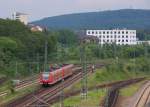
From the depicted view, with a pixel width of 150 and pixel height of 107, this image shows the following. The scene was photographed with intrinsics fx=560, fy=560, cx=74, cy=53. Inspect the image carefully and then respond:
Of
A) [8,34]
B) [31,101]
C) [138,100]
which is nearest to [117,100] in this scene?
[138,100]

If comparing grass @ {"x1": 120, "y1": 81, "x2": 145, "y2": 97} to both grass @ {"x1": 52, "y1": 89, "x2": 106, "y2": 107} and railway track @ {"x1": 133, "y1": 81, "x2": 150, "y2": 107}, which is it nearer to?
railway track @ {"x1": 133, "y1": 81, "x2": 150, "y2": 107}

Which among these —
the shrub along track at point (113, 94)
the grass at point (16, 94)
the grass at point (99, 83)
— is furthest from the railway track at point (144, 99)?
the grass at point (16, 94)

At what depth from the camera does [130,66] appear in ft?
319

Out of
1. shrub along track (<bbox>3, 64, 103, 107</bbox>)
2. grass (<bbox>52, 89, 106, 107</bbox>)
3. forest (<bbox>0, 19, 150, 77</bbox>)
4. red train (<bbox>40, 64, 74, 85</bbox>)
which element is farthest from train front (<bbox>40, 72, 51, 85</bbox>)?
forest (<bbox>0, 19, 150, 77</bbox>)

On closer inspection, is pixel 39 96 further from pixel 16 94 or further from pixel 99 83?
pixel 99 83

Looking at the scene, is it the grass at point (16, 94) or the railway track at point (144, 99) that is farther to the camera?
the railway track at point (144, 99)

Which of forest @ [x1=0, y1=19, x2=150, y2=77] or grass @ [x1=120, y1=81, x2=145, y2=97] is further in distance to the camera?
forest @ [x1=0, y1=19, x2=150, y2=77]

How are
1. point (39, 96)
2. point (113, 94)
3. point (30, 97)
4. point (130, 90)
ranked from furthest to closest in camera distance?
point (130, 90)
point (113, 94)
point (39, 96)
point (30, 97)

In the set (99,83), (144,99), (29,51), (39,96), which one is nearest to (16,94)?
(39,96)

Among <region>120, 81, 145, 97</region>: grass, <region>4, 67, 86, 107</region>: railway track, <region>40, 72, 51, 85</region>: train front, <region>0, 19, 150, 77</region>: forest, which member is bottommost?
<region>120, 81, 145, 97</region>: grass

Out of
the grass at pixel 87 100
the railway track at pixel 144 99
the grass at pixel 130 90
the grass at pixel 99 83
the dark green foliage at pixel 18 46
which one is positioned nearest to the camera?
the grass at pixel 87 100

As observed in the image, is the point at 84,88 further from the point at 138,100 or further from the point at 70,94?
the point at 138,100

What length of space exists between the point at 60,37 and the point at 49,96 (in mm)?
116291

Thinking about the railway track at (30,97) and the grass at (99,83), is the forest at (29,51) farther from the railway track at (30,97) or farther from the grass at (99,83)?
the railway track at (30,97)
